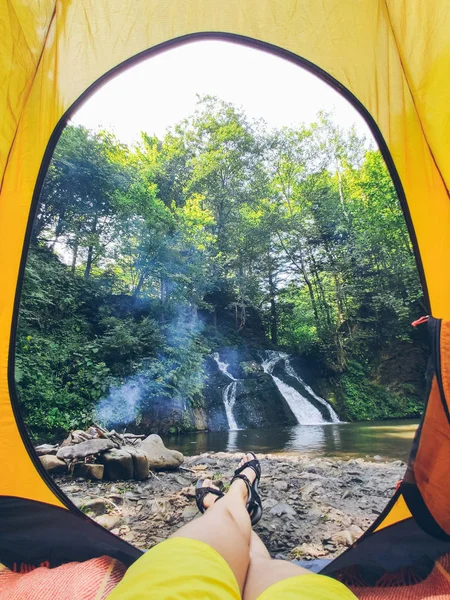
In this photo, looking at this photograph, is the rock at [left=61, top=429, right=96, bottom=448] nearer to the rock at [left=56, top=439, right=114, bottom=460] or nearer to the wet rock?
the rock at [left=56, top=439, right=114, bottom=460]

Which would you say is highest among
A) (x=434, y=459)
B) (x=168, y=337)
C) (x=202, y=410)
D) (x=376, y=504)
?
(x=168, y=337)

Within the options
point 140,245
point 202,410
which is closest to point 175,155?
point 140,245

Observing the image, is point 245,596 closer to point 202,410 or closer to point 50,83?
point 50,83

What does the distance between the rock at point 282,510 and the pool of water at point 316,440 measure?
1.16m

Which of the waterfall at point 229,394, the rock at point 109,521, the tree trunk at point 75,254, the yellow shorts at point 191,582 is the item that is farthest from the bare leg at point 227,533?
the tree trunk at point 75,254

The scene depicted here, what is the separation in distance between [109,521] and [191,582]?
4.30ft

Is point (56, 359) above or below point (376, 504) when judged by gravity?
above

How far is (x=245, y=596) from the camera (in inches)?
22.8

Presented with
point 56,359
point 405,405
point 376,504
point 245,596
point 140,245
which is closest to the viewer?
point 245,596

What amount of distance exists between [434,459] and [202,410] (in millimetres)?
3211

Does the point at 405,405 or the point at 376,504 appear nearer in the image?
the point at 376,504

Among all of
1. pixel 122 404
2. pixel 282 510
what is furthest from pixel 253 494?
pixel 122 404

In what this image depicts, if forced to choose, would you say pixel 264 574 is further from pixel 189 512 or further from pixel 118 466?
pixel 118 466

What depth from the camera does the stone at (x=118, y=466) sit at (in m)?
1.86
